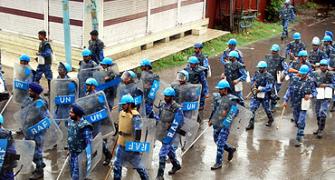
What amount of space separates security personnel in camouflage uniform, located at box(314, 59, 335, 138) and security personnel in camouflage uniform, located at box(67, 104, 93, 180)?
20.2 ft

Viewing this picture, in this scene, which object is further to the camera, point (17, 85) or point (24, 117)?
point (17, 85)

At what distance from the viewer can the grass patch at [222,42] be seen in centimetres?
1844

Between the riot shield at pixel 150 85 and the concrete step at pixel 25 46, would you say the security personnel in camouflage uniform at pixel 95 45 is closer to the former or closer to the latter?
the concrete step at pixel 25 46

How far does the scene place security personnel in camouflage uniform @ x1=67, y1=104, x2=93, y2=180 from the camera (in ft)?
28.8

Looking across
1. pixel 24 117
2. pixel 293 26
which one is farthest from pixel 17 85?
pixel 293 26

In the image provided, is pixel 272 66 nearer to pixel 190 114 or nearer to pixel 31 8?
pixel 190 114

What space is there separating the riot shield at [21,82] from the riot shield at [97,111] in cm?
212

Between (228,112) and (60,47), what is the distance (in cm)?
805

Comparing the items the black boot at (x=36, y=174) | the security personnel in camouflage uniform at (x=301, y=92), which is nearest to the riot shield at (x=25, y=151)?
the black boot at (x=36, y=174)

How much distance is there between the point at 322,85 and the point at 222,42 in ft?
31.1

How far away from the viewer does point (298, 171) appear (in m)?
10.9

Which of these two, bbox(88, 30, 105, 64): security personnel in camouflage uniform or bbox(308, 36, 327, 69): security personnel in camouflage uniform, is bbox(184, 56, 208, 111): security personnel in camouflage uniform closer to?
bbox(88, 30, 105, 64): security personnel in camouflage uniform

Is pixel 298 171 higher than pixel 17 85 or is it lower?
lower

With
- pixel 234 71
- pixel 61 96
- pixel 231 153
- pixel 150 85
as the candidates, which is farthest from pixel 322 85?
pixel 61 96
